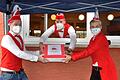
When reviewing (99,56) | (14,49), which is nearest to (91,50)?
(99,56)

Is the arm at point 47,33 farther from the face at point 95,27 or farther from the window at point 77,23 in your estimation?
the window at point 77,23

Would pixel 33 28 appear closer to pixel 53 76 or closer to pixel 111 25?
pixel 53 76

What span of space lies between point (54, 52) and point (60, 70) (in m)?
1.65

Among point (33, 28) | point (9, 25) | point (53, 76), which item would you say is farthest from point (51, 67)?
point (9, 25)

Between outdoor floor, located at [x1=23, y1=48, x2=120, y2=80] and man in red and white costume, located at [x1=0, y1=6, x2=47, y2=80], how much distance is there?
1.60m

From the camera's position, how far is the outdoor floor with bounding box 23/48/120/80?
7898 mm

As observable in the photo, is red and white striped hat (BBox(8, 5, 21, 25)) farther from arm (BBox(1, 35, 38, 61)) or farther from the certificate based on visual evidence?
the certificate

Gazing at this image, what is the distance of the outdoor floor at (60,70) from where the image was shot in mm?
7898

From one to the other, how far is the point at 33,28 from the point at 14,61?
1867 mm

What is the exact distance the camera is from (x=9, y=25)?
6.36 m

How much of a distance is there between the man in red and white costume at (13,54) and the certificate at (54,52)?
0.34 feet

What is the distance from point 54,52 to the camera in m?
6.34

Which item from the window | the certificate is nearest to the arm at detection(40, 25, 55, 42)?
the certificate

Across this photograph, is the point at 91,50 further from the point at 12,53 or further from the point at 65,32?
the point at 12,53
